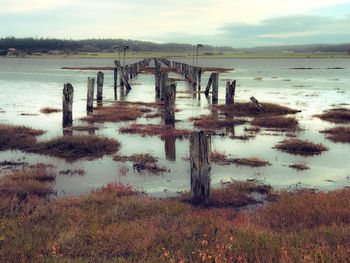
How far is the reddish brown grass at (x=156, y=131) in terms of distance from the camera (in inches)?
682

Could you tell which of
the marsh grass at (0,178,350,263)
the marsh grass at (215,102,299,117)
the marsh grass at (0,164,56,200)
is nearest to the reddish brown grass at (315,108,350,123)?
the marsh grass at (215,102,299,117)

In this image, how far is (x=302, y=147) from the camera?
48.6ft

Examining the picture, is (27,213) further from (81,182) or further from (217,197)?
(217,197)

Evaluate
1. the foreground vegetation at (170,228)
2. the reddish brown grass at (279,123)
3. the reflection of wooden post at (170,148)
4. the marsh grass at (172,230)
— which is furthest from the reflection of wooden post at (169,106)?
the marsh grass at (172,230)

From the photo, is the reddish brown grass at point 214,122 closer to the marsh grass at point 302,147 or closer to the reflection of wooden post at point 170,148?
the reflection of wooden post at point 170,148

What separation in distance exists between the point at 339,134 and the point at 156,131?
8.62 metres

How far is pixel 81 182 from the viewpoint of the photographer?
424 inches

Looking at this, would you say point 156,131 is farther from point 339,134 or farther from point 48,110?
point 48,110

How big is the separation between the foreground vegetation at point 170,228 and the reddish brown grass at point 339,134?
7.80m

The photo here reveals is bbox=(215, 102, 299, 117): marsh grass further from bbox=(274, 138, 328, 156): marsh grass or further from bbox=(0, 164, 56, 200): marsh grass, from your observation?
bbox=(0, 164, 56, 200): marsh grass

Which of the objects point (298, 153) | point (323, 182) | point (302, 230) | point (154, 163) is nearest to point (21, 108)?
point (154, 163)

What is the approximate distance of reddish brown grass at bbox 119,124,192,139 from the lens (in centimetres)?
1731

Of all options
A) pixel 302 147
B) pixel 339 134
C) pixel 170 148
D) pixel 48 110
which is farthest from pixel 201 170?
pixel 48 110

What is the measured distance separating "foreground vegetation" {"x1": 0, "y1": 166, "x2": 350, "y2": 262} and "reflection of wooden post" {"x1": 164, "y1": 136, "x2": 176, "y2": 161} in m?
4.08
